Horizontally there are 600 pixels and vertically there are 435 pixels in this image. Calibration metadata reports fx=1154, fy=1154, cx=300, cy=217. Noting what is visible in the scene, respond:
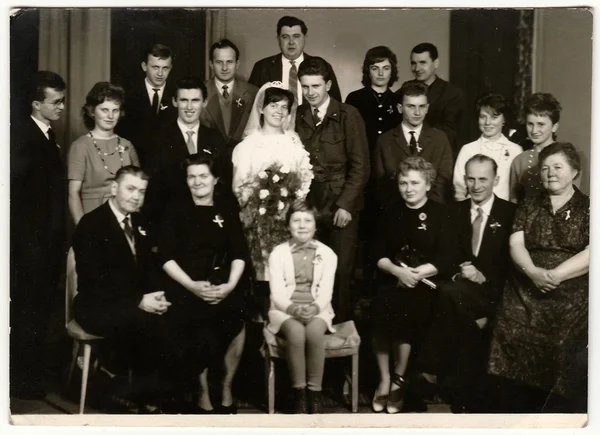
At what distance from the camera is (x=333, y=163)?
6.55m

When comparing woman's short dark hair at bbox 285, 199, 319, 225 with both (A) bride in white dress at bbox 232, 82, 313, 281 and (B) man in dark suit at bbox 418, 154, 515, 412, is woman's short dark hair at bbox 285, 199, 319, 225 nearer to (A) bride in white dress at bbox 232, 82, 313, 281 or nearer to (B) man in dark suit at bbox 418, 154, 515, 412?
(A) bride in white dress at bbox 232, 82, 313, 281

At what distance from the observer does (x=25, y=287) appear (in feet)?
21.5

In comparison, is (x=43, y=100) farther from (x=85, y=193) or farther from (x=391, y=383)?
(x=391, y=383)

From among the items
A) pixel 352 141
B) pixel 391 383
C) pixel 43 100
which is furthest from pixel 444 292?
pixel 43 100

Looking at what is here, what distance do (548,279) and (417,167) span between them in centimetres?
98

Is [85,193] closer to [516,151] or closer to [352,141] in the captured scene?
[352,141]

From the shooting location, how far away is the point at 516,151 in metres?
6.57

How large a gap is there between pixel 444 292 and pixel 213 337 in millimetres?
1333

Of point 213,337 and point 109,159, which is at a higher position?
point 109,159

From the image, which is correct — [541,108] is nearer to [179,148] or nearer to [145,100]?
[179,148]

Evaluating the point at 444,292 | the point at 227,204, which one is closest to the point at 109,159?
the point at 227,204

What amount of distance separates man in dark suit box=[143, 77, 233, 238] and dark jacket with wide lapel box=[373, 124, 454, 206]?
2.78 feet

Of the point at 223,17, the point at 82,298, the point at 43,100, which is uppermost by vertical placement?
the point at 223,17

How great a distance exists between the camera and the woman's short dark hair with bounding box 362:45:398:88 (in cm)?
654
